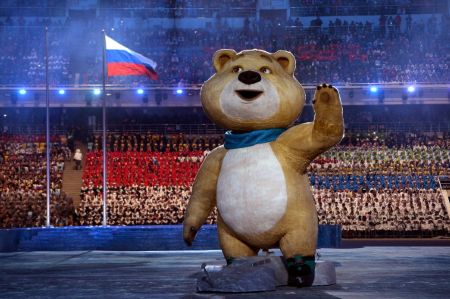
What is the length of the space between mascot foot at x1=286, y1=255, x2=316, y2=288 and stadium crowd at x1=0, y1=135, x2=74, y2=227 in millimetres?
14465

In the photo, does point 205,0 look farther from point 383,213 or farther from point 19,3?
point 383,213

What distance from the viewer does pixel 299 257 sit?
6859 millimetres

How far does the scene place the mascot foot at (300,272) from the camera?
6.70m

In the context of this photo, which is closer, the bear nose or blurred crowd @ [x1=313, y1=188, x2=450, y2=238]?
the bear nose

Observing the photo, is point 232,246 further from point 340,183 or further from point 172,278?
point 340,183

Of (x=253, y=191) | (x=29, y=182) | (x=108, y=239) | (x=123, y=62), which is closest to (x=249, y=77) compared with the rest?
(x=253, y=191)

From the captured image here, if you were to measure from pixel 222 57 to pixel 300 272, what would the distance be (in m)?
2.13

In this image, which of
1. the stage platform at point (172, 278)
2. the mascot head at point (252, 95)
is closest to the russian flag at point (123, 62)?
the stage platform at point (172, 278)

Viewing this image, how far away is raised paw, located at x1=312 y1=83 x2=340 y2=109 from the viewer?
6.62 meters

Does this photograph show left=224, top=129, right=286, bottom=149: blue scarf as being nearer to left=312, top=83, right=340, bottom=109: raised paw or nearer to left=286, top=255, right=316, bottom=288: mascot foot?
left=312, top=83, right=340, bottom=109: raised paw

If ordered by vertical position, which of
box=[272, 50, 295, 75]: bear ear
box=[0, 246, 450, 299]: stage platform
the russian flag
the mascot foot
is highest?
the russian flag

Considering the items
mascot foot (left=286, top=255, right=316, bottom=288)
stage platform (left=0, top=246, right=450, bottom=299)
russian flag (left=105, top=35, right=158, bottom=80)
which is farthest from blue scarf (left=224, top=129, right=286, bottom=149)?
russian flag (left=105, top=35, right=158, bottom=80)

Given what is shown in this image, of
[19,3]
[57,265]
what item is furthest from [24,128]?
[57,265]

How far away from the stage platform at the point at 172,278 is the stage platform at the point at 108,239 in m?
3.63
